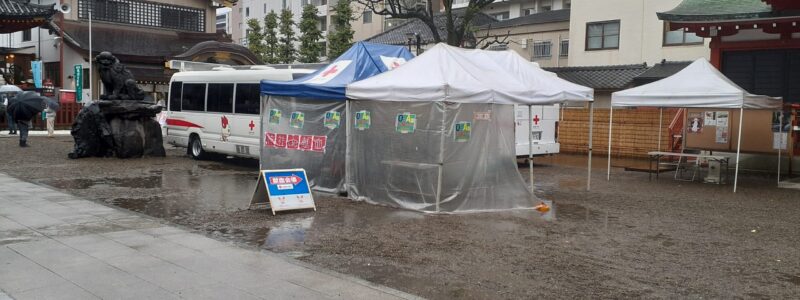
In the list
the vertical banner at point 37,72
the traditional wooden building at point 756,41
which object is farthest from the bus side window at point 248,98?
the vertical banner at point 37,72

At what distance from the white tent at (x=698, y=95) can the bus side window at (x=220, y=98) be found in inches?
345

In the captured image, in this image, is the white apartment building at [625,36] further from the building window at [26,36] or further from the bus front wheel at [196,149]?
the building window at [26,36]

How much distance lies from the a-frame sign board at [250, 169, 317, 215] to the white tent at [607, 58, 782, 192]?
679 centimetres

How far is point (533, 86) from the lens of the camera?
10.8 m

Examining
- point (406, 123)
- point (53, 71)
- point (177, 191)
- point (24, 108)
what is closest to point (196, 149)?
point (177, 191)

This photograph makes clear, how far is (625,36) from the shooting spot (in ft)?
87.6

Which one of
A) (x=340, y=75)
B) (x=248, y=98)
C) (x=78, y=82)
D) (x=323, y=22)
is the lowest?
(x=248, y=98)

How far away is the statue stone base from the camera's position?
54.5 feet

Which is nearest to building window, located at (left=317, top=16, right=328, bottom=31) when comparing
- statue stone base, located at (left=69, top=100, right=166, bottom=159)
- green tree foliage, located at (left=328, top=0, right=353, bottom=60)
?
green tree foliage, located at (left=328, top=0, right=353, bottom=60)

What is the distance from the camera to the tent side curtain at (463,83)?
9289mm

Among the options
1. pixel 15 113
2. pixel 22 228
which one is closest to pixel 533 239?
pixel 22 228

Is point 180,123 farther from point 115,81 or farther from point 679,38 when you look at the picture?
point 679,38

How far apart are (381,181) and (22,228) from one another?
4952 millimetres

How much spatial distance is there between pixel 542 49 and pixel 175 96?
20328 mm
